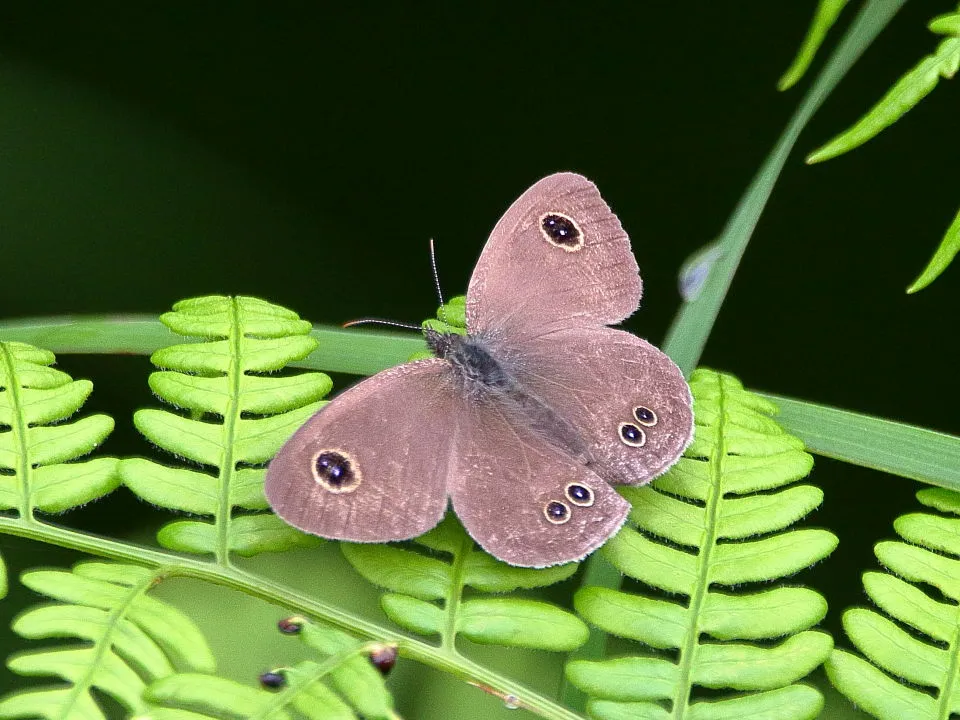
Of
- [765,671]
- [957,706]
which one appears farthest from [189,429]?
[957,706]

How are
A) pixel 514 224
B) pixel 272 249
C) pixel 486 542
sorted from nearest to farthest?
pixel 486 542 < pixel 514 224 < pixel 272 249

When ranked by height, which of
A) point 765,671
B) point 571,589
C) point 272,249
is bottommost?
point 765,671

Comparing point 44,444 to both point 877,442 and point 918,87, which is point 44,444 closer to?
point 877,442

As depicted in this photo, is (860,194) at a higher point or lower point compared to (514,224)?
higher

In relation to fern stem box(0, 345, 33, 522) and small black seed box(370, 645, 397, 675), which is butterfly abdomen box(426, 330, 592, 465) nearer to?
small black seed box(370, 645, 397, 675)

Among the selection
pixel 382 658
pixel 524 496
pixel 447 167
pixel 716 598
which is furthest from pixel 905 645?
pixel 447 167

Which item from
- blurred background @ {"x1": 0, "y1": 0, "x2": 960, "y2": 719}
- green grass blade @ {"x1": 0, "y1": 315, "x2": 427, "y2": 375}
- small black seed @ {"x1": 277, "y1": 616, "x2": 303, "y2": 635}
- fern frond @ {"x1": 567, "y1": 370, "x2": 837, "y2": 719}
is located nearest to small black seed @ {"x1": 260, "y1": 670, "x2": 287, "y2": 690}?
small black seed @ {"x1": 277, "y1": 616, "x2": 303, "y2": 635}

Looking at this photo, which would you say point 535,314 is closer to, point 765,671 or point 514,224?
point 514,224
